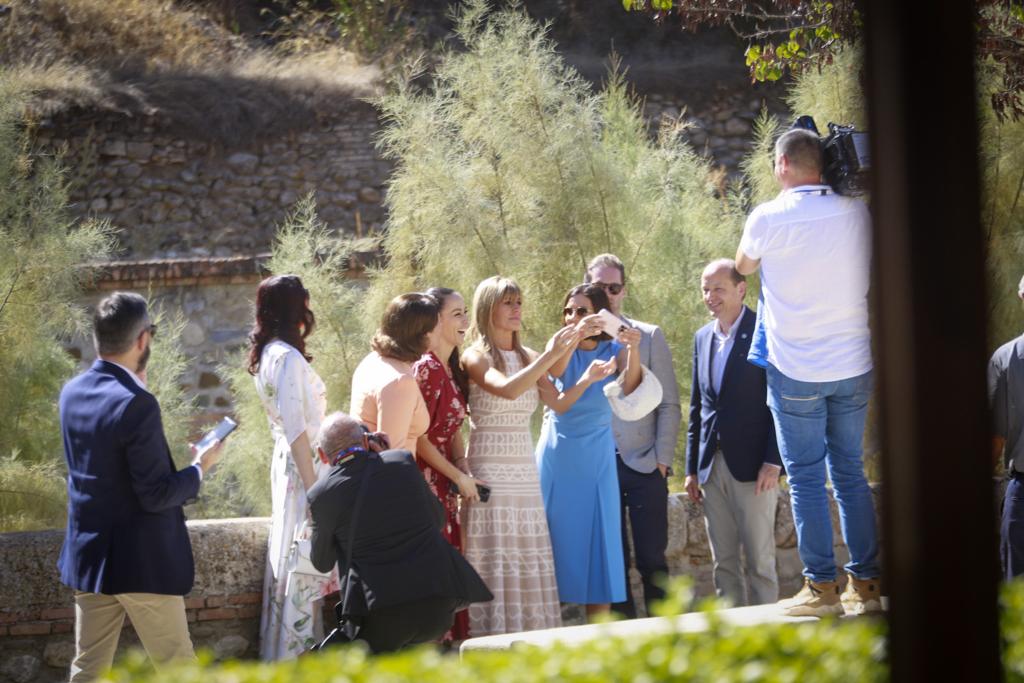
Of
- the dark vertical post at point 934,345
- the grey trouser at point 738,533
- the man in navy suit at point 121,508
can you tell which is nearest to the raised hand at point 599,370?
the grey trouser at point 738,533

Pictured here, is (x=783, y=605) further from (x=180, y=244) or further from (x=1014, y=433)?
(x=180, y=244)

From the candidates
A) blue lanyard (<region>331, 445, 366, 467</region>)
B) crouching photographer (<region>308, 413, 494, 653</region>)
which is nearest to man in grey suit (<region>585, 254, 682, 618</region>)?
crouching photographer (<region>308, 413, 494, 653</region>)

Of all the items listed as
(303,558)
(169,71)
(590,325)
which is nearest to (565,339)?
(590,325)

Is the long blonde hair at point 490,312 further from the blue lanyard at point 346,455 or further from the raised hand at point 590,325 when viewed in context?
the blue lanyard at point 346,455

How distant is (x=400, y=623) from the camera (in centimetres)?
419

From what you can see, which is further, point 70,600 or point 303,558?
point 70,600

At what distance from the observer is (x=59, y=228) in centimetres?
764

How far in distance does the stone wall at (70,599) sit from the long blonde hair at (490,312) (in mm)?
1214

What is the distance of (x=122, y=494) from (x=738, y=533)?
104 inches

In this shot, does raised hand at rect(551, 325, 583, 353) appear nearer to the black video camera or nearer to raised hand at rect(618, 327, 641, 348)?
raised hand at rect(618, 327, 641, 348)

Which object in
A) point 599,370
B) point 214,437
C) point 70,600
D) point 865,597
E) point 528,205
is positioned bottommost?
point 70,600

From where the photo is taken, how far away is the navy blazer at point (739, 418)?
5.13 m

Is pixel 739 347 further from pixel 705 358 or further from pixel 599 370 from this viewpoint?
pixel 599 370

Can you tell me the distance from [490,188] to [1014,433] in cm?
396
